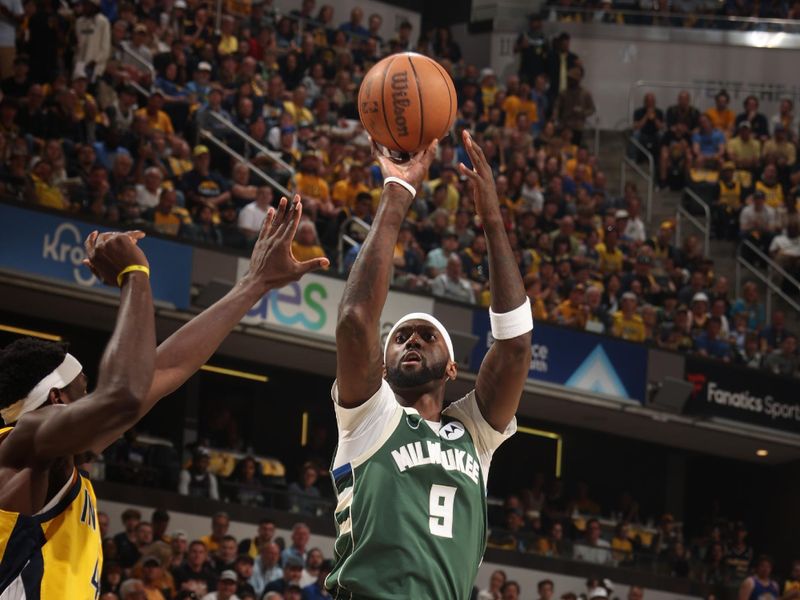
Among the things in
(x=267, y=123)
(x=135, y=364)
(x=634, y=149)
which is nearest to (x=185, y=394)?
(x=267, y=123)

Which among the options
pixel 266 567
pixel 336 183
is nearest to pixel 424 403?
pixel 266 567

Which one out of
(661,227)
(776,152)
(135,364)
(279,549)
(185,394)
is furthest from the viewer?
(776,152)

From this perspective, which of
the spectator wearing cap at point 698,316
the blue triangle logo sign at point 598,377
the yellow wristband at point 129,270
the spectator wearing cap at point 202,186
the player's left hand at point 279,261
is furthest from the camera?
the spectator wearing cap at point 698,316

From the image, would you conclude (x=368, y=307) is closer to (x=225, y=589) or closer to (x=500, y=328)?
(x=500, y=328)

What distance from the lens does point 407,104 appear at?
5621mm

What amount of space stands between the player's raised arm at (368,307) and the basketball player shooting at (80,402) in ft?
0.78

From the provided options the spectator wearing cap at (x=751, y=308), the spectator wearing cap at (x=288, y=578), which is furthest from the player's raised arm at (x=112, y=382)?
the spectator wearing cap at (x=751, y=308)

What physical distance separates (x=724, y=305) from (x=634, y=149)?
17.9 ft

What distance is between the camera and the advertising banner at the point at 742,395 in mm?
18719

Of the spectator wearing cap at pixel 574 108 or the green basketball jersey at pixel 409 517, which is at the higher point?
the spectator wearing cap at pixel 574 108

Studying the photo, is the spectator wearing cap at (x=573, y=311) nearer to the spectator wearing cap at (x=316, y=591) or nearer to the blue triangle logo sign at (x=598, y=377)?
the blue triangle logo sign at (x=598, y=377)

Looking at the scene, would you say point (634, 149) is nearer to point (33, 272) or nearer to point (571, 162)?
point (571, 162)

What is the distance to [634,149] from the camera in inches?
951

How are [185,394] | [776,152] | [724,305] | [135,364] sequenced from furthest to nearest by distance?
1. [776,152]
2. [724,305]
3. [185,394]
4. [135,364]
